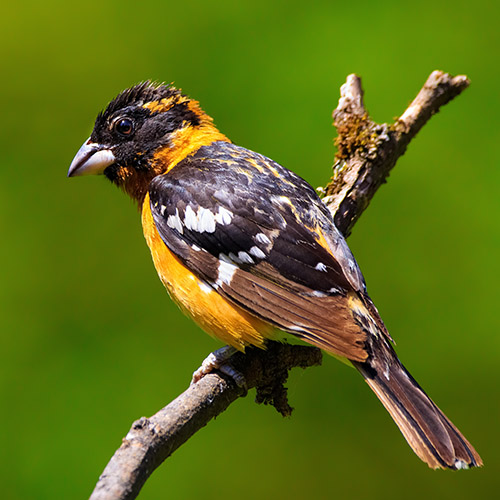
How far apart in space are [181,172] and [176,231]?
13.0 inches

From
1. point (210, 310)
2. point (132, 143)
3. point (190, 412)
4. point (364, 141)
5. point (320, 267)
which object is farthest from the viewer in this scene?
point (364, 141)

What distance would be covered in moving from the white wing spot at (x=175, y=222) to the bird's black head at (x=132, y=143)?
1.60 ft

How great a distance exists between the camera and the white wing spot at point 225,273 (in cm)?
291

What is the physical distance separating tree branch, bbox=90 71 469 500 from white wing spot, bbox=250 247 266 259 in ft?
1.55

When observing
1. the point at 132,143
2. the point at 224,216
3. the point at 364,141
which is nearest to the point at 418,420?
the point at 224,216

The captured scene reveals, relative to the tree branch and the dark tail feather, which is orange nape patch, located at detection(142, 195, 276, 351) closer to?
the tree branch

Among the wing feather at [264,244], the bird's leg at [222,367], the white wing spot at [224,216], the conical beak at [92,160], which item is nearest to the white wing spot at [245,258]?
the wing feather at [264,244]

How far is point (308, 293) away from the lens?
2.78m

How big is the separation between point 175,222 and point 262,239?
1.49 feet

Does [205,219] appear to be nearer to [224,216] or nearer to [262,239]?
[224,216]

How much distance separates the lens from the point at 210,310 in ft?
9.72

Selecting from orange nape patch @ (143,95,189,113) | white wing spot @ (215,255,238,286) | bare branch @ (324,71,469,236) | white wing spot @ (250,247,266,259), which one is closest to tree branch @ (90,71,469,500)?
bare branch @ (324,71,469,236)

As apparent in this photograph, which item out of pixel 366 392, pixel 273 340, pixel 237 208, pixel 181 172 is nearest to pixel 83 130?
pixel 181 172

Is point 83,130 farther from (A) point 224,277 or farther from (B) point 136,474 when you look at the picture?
(B) point 136,474
